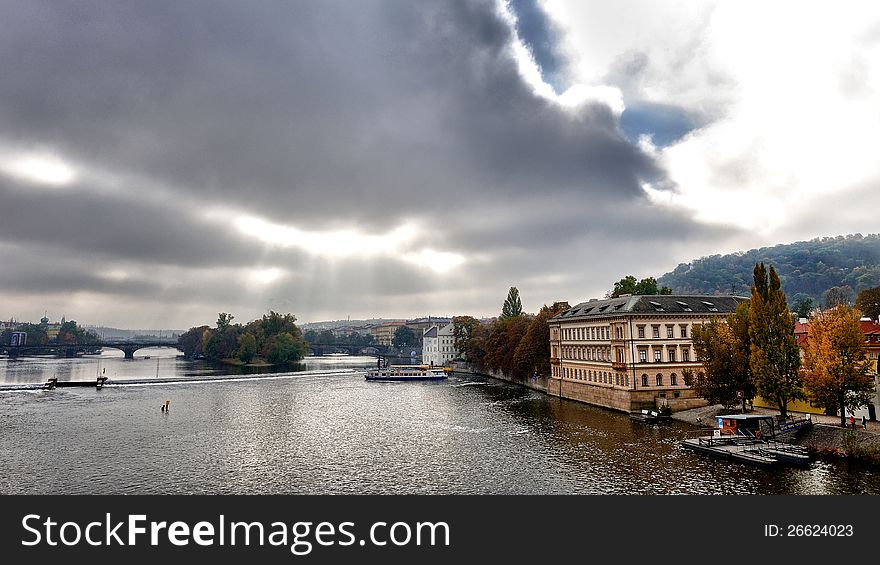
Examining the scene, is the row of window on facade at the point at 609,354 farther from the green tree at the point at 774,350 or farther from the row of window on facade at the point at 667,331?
the green tree at the point at 774,350

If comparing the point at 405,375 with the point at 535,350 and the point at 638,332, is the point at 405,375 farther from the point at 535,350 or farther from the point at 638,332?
the point at 638,332

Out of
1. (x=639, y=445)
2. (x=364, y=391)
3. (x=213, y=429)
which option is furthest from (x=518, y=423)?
(x=364, y=391)

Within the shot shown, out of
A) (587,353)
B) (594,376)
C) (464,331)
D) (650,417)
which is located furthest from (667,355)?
(464,331)

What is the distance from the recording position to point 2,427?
218 feet

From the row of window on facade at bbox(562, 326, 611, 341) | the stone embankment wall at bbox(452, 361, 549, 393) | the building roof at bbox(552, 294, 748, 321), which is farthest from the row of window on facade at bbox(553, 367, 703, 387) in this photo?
the stone embankment wall at bbox(452, 361, 549, 393)

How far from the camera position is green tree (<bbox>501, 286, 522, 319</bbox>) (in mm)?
180750

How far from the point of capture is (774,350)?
179 feet

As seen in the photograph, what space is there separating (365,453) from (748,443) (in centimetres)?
3771

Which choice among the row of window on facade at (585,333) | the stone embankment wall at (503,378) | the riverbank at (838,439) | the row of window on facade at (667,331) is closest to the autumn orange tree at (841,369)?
the riverbank at (838,439)

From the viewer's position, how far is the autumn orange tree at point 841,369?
4784 centimetres

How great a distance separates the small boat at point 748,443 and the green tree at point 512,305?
124 meters
